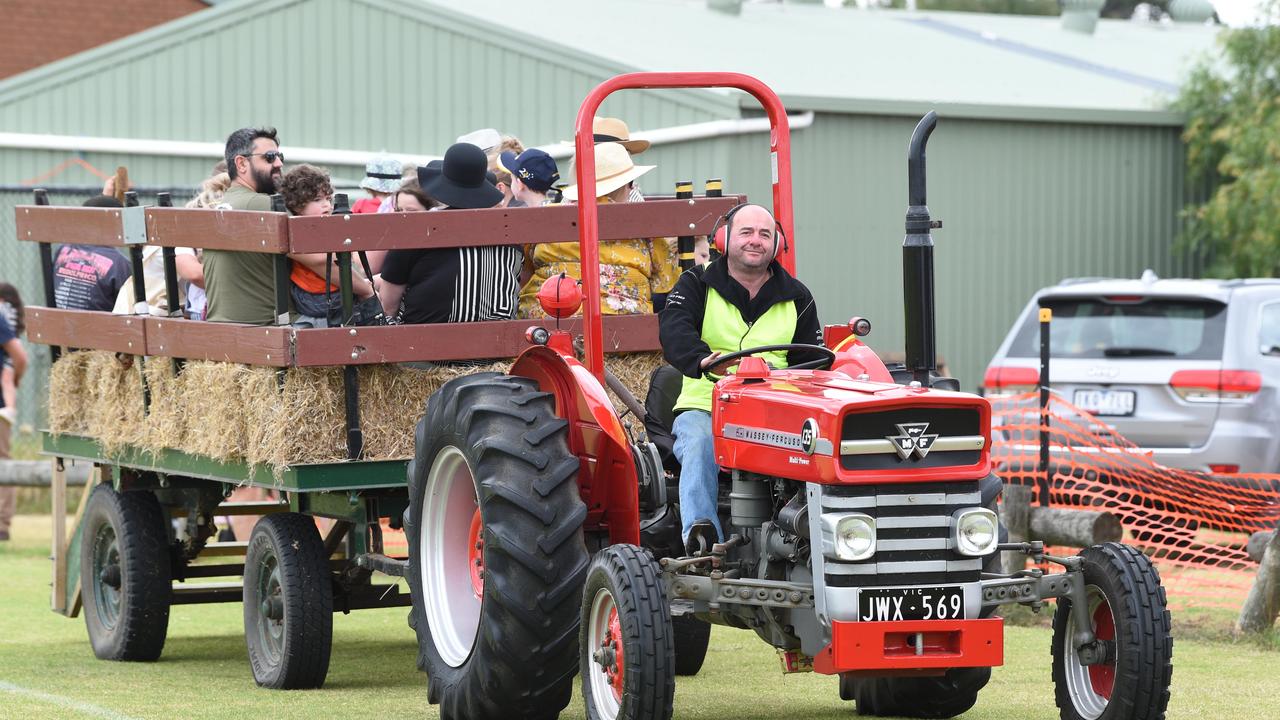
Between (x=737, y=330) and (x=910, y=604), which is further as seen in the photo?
(x=737, y=330)

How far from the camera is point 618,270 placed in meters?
8.75

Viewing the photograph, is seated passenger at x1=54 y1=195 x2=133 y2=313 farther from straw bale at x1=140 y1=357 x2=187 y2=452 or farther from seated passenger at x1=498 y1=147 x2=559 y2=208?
seated passenger at x1=498 y1=147 x2=559 y2=208

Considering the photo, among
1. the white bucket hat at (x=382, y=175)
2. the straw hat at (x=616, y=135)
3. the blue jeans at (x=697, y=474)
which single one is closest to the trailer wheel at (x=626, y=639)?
the blue jeans at (x=697, y=474)

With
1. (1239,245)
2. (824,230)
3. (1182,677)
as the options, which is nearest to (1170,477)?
(1182,677)

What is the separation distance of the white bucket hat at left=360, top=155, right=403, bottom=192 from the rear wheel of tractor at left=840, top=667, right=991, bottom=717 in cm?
471

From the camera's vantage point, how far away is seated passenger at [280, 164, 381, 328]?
827 centimetres

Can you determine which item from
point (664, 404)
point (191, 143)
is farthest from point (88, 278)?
point (191, 143)

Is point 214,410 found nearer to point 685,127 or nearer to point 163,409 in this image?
point 163,409

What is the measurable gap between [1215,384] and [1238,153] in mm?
9041

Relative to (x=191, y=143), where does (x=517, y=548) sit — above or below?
below

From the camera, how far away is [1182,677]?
348 inches

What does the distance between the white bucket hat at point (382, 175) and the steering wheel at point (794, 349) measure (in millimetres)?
4682

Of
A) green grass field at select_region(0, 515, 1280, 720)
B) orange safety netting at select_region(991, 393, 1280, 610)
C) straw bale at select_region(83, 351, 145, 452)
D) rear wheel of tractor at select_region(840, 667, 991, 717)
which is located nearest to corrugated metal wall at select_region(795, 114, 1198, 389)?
orange safety netting at select_region(991, 393, 1280, 610)

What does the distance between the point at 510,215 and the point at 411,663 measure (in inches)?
99.6
